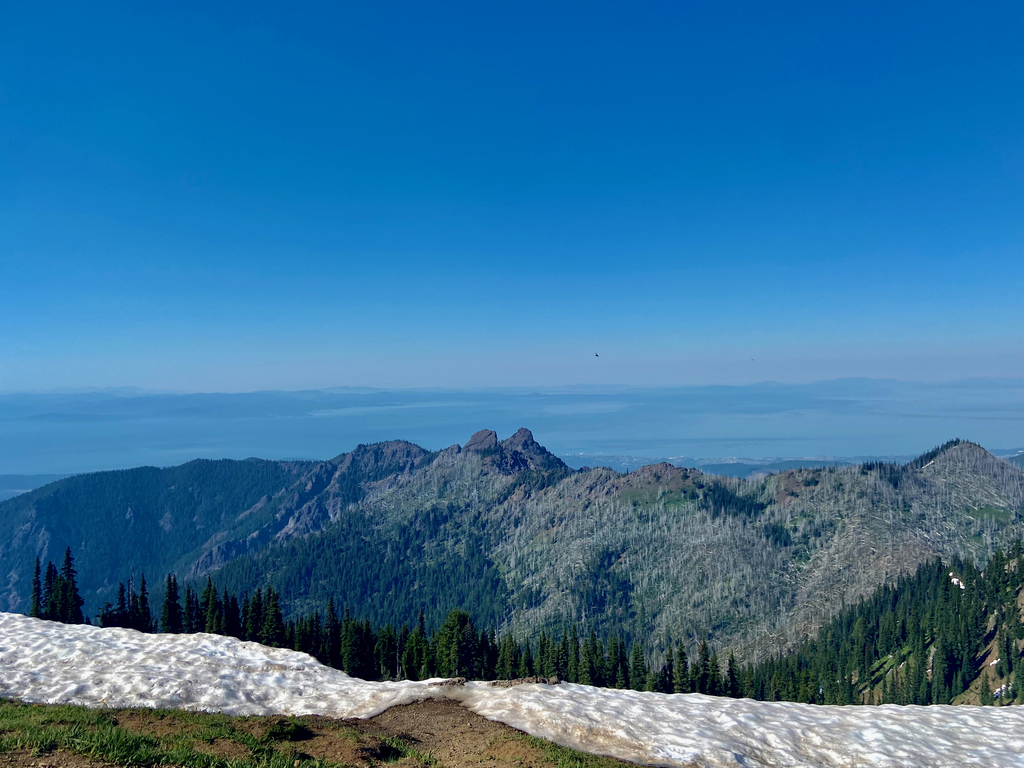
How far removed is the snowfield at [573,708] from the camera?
28812 mm

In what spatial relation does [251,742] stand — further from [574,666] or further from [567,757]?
[574,666]

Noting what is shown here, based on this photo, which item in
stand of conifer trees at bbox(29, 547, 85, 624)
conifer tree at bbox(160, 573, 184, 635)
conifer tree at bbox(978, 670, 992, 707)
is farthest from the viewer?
conifer tree at bbox(978, 670, 992, 707)

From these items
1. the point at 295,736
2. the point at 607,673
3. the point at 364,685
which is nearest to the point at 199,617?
the point at 607,673

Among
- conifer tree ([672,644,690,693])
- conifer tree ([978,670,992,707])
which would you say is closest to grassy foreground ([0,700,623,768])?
conifer tree ([672,644,690,693])

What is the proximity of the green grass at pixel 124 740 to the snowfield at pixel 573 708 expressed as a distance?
16.0ft

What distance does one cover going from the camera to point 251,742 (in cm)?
2302

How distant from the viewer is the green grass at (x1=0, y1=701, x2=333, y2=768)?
1834cm

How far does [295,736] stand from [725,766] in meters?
19.1

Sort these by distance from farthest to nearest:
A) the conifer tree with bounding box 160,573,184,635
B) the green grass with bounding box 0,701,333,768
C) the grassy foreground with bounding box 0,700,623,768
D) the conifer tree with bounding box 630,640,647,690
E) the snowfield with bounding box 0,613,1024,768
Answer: the conifer tree with bounding box 630,640,647,690 < the conifer tree with bounding box 160,573,184,635 < the snowfield with bounding box 0,613,1024,768 < the grassy foreground with bounding box 0,700,623,768 < the green grass with bounding box 0,701,333,768

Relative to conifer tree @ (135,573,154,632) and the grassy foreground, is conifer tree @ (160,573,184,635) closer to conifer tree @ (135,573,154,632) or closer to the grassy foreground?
conifer tree @ (135,573,154,632)

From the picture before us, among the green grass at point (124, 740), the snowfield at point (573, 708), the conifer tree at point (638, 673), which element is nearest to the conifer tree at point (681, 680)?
the conifer tree at point (638, 673)

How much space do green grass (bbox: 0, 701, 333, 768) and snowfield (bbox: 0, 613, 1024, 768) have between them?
4888 millimetres

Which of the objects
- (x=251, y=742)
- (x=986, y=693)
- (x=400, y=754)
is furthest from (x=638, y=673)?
(x=251, y=742)

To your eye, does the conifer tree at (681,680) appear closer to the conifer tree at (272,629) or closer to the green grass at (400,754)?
the conifer tree at (272,629)
